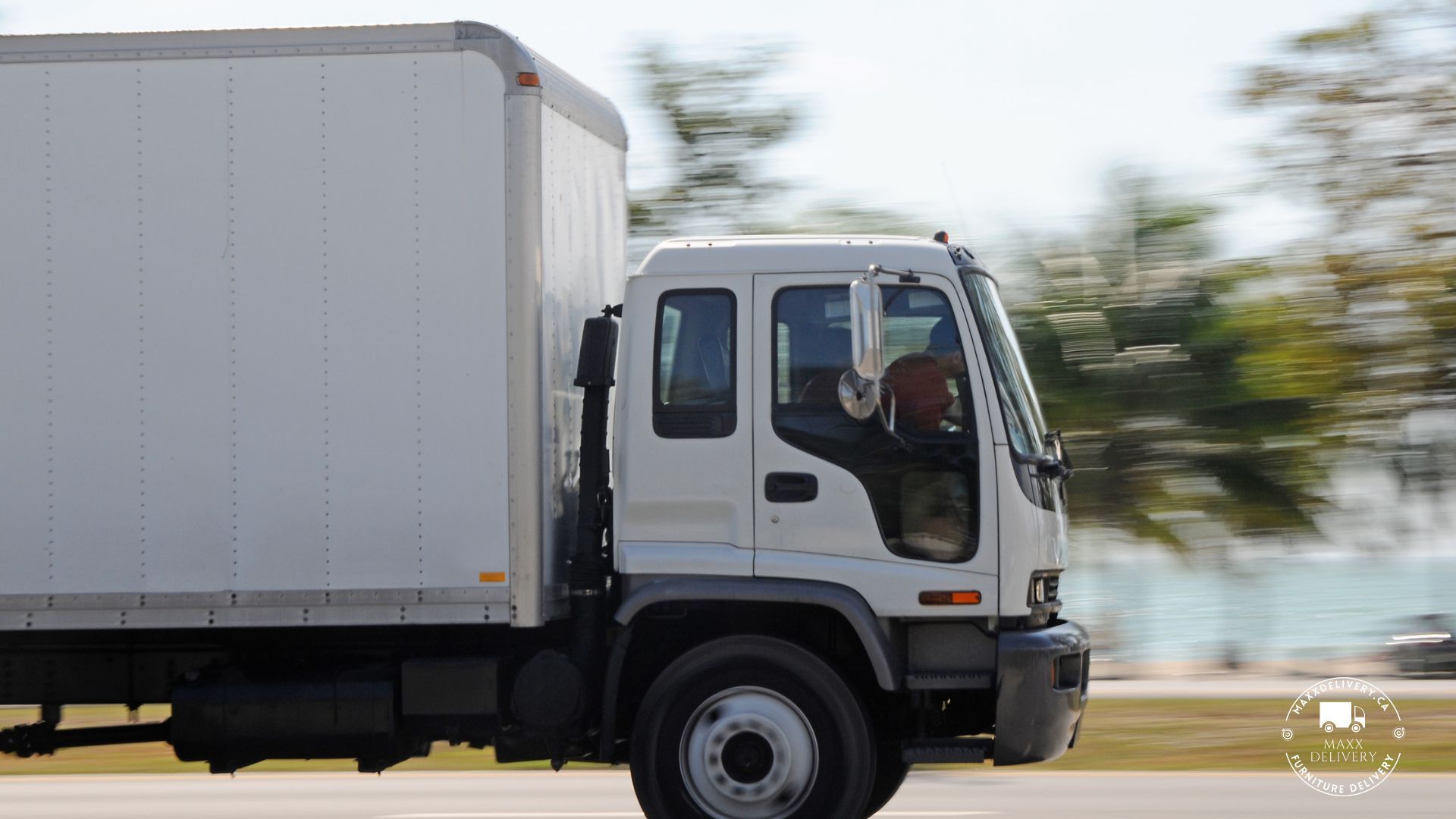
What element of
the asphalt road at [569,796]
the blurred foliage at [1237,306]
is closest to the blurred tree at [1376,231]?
the blurred foliage at [1237,306]

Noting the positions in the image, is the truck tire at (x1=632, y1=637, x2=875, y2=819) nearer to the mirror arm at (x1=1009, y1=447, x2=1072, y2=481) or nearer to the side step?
the side step

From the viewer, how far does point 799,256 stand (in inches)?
256

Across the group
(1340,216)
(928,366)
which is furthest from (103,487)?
(1340,216)

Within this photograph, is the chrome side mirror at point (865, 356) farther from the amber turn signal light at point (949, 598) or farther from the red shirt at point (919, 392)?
the amber turn signal light at point (949, 598)

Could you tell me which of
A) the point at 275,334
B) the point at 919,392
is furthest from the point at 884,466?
the point at 275,334

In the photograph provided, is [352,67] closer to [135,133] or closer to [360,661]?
[135,133]

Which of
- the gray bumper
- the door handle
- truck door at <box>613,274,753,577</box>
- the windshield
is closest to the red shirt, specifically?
the windshield

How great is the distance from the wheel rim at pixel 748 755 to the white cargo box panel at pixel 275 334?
87 centimetres

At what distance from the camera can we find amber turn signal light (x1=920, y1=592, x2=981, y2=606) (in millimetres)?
6289

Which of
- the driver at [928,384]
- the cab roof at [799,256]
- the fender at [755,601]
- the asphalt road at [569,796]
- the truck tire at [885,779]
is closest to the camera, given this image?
the fender at [755,601]

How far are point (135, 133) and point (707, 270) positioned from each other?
2.44 meters

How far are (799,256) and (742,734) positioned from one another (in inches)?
79.8

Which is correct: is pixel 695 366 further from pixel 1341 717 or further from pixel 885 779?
pixel 1341 717

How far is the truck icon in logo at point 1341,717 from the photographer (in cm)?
1096
